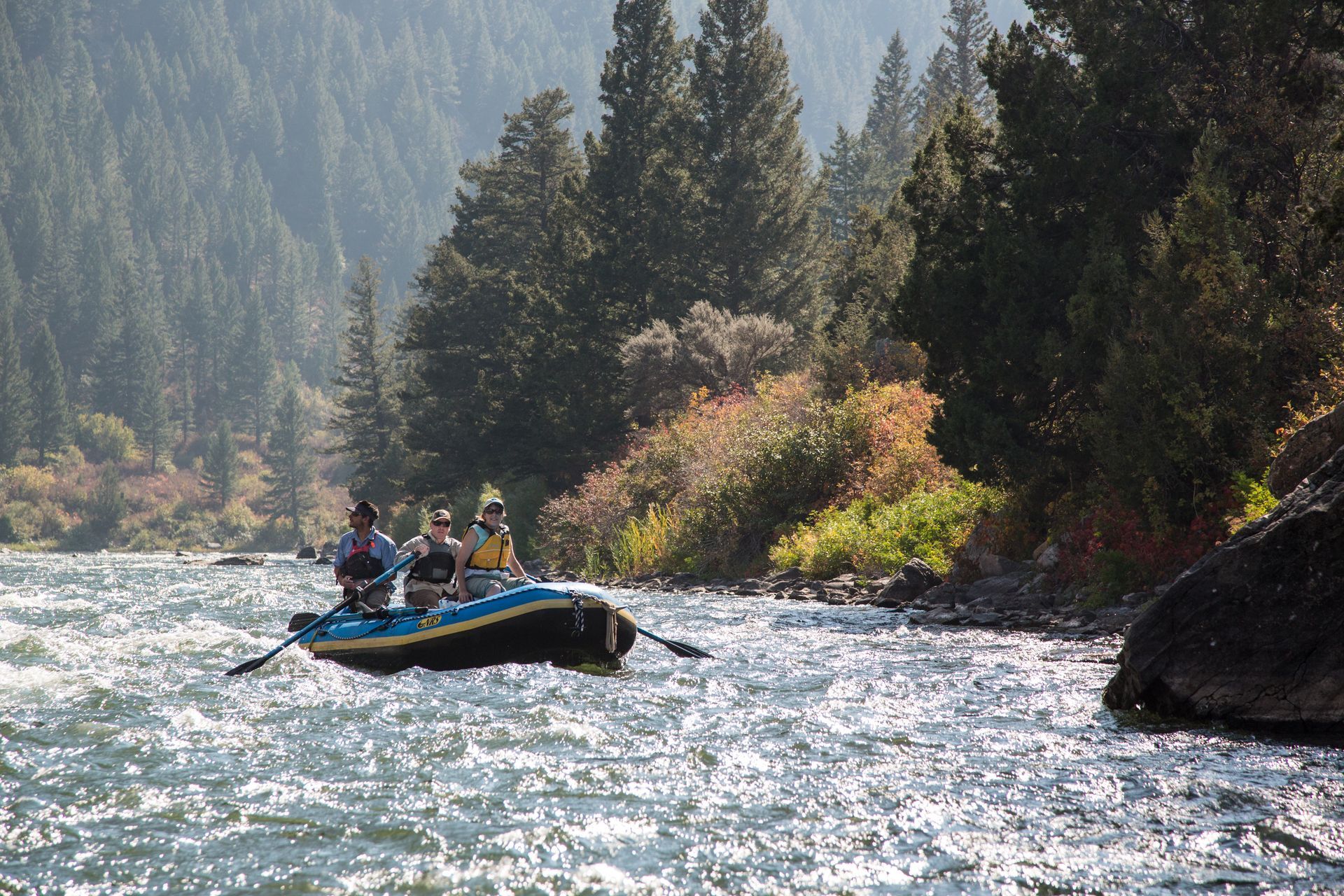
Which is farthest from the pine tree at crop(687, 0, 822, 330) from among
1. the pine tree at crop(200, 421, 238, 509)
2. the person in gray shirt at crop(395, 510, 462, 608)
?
the pine tree at crop(200, 421, 238, 509)

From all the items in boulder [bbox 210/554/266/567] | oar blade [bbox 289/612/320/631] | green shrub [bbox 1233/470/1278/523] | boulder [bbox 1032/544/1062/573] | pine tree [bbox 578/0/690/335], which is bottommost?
boulder [bbox 210/554/266/567]

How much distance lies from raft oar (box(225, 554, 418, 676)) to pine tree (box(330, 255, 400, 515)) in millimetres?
44526

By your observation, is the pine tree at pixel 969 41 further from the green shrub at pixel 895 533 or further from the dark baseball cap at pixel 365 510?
the dark baseball cap at pixel 365 510

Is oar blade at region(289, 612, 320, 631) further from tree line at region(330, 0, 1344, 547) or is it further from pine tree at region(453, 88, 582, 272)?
pine tree at region(453, 88, 582, 272)

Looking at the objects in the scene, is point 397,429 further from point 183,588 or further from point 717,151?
point 183,588

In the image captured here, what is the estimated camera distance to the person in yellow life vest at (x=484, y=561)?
12570 millimetres

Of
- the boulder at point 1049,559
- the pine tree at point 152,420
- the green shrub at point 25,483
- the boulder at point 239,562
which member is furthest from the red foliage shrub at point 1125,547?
the pine tree at point 152,420

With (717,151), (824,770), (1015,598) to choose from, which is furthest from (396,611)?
(717,151)

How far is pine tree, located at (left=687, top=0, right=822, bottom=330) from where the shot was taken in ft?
135

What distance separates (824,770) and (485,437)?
3333 cm

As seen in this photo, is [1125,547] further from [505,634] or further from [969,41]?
[969,41]

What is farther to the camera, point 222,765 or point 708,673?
point 708,673

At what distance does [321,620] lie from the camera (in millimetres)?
12594

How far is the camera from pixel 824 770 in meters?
7.46
